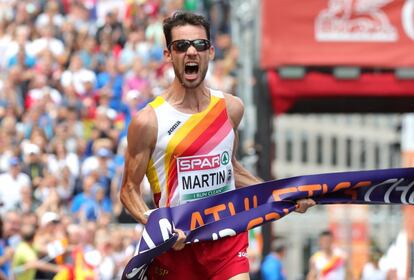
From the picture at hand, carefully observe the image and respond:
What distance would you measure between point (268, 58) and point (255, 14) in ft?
2.99

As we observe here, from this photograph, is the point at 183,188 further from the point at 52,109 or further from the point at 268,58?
the point at 52,109

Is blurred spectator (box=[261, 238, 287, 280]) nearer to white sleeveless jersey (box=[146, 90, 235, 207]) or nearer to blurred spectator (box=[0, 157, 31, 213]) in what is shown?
blurred spectator (box=[0, 157, 31, 213])

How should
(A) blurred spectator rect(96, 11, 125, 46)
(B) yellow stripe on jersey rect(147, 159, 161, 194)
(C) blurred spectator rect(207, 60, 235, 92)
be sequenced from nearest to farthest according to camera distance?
(B) yellow stripe on jersey rect(147, 159, 161, 194) < (C) blurred spectator rect(207, 60, 235, 92) < (A) blurred spectator rect(96, 11, 125, 46)

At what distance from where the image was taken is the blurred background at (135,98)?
1725 cm

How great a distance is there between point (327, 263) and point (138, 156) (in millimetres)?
9276

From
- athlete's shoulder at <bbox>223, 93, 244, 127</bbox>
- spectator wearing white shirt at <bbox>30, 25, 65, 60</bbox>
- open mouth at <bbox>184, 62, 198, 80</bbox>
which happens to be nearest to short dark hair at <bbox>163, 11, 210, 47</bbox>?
open mouth at <bbox>184, 62, 198, 80</bbox>

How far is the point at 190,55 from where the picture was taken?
9.84 metres

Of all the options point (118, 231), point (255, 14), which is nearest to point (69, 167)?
point (118, 231)

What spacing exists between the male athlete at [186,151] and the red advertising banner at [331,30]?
725 cm

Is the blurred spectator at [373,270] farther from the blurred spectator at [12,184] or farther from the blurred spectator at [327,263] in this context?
the blurred spectator at [12,184]

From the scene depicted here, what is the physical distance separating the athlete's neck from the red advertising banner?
7256mm

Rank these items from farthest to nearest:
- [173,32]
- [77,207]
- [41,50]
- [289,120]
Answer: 1. [289,120]
2. [41,50]
3. [77,207]
4. [173,32]

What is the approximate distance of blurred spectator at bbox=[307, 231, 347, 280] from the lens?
61.4 ft

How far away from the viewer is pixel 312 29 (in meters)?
17.3
